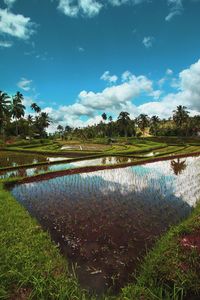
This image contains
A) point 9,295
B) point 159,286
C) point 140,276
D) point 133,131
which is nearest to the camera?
point 9,295

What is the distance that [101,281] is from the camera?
5117mm

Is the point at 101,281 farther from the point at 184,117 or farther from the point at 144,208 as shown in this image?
the point at 184,117

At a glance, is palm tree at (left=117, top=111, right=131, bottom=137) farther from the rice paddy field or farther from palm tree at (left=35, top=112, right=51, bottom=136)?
the rice paddy field

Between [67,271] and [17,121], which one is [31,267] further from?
[17,121]

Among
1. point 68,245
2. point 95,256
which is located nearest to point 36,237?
point 68,245

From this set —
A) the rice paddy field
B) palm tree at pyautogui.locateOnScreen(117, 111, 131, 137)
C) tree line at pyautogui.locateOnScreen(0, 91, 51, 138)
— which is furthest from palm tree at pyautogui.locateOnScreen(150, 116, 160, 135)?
the rice paddy field

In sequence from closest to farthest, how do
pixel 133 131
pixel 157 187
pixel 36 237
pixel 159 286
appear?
pixel 159 286, pixel 36 237, pixel 157 187, pixel 133 131

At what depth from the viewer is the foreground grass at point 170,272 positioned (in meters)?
4.41

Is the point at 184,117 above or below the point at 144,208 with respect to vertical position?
above

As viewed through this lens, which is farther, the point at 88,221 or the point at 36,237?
the point at 88,221

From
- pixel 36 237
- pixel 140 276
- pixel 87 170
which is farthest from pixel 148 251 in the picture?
pixel 87 170

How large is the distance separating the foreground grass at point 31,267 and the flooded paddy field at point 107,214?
46cm

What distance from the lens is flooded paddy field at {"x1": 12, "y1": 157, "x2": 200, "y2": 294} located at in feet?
18.8

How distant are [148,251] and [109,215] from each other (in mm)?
2618
